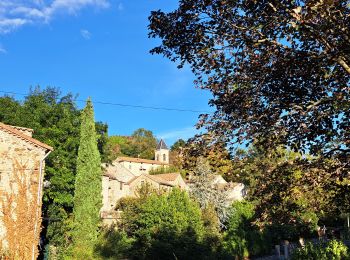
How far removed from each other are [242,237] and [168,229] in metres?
6.27

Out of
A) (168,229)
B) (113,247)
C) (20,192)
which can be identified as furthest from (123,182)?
(20,192)

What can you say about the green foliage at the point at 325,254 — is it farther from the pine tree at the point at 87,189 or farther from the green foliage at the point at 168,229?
the pine tree at the point at 87,189

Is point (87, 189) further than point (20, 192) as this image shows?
Yes

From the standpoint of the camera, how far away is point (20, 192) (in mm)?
15031

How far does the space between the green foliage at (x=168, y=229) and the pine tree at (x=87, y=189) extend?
2644 mm

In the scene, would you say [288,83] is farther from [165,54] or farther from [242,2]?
[165,54]

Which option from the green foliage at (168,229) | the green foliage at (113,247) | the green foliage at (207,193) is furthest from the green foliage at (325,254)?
the green foliage at (207,193)

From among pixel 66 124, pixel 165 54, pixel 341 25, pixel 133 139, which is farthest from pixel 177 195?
pixel 133 139

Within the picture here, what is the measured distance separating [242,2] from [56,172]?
799 inches

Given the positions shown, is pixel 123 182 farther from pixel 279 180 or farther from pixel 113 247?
pixel 279 180

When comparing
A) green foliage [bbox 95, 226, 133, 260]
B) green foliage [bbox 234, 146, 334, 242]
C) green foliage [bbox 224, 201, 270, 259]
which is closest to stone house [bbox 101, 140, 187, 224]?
green foliage [bbox 224, 201, 270, 259]

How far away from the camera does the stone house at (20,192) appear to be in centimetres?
1427

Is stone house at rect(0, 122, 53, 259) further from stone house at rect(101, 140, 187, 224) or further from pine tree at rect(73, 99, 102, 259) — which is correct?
stone house at rect(101, 140, 187, 224)

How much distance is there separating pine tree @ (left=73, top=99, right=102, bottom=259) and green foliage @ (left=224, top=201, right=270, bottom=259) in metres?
8.29
